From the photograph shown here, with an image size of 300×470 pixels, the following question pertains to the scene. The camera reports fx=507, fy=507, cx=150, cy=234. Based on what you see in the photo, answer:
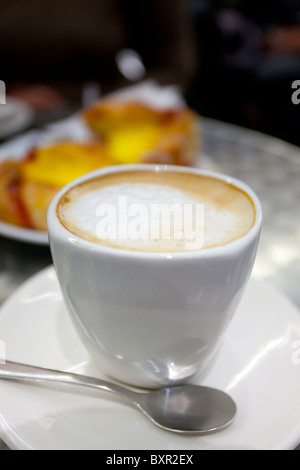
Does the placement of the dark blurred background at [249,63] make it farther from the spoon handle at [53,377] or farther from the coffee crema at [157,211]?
the spoon handle at [53,377]

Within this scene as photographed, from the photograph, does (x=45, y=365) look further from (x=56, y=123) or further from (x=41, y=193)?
(x=56, y=123)

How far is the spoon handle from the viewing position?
0.40m

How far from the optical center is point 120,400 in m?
0.40

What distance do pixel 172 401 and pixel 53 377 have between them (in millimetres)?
95

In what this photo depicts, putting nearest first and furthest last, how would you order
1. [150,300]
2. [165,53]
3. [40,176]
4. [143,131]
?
[150,300] → [40,176] → [143,131] → [165,53]

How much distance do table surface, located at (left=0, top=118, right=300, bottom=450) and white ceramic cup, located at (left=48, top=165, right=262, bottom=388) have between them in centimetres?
21

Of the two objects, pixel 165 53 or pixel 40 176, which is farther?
pixel 165 53

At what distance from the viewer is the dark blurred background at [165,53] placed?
6.14 feet

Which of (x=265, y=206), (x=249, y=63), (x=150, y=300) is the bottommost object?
(x=249, y=63)

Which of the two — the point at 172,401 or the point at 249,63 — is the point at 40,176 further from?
the point at 249,63

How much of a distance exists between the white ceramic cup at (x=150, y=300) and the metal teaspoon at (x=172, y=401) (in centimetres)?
2

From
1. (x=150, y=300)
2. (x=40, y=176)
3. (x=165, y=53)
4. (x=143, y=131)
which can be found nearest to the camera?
(x=150, y=300)

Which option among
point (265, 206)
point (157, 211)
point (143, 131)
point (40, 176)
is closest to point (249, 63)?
point (143, 131)

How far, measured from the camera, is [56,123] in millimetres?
1104
